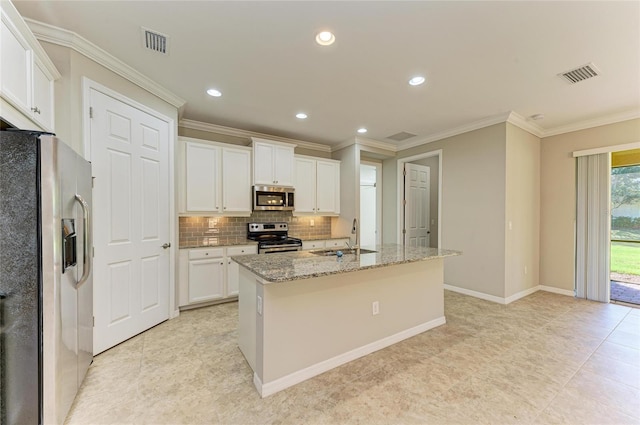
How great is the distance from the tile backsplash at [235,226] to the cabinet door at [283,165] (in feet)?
2.08

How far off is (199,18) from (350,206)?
369cm

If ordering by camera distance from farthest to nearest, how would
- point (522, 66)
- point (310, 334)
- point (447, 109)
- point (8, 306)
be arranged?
point (447, 109) < point (522, 66) < point (310, 334) < point (8, 306)

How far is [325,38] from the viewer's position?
6.92 feet

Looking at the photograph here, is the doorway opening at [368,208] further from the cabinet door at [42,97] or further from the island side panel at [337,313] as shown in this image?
the cabinet door at [42,97]

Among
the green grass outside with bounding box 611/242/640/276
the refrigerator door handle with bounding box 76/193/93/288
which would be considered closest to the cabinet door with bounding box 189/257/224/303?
the refrigerator door handle with bounding box 76/193/93/288

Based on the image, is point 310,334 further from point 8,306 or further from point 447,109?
point 447,109

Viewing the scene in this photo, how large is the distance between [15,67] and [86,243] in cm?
115

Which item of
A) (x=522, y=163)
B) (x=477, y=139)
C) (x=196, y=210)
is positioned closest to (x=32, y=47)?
(x=196, y=210)

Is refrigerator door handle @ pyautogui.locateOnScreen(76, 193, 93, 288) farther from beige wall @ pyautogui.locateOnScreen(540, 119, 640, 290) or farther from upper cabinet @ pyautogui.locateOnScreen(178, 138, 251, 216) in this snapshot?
beige wall @ pyautogui.locateOnScreen(540, 119, 640, 290)

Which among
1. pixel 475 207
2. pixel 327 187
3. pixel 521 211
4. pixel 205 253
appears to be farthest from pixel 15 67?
pixel 521 211

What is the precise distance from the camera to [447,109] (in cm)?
357

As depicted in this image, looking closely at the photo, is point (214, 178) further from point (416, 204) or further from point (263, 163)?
point (416, 204)

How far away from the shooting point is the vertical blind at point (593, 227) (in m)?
3.90

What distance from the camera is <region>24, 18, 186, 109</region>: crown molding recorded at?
204 cm
